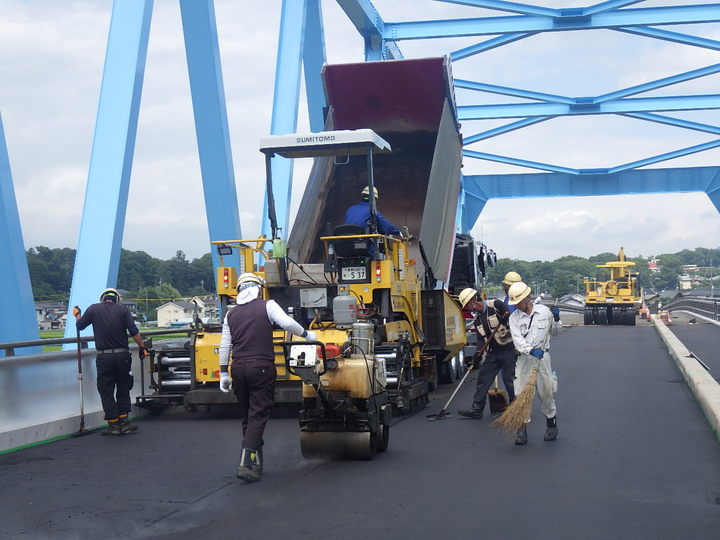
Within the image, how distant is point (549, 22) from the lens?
96.2ft

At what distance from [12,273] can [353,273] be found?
4263mm

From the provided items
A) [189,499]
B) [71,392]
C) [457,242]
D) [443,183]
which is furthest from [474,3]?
[189,499]

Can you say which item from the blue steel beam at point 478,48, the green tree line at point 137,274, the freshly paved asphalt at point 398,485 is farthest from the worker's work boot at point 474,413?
the blue steel beam at point 478,48

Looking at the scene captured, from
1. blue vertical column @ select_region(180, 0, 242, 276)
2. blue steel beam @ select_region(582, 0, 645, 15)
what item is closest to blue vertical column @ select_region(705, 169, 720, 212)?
blue steel beam @ select_region(582, 0, 645, 15)

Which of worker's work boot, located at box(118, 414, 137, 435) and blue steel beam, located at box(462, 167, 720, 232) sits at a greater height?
blue steel beam, located at box(462, 167, 720, 232)

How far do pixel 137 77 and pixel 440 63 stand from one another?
501 cm

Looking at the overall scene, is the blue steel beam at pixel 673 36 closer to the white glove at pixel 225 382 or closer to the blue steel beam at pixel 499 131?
the blue steel beam at pixel 499 131

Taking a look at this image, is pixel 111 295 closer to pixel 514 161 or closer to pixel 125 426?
pixel 125 426

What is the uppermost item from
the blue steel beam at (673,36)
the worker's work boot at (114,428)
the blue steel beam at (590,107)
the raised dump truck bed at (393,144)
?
the blue steel beam at (673,36)

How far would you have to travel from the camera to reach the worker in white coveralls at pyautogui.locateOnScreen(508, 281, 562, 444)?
930 cm

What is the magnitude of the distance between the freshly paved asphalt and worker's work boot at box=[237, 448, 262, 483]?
0.40ft

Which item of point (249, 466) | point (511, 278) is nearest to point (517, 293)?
point (511, 278)

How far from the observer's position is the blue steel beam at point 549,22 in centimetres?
2756

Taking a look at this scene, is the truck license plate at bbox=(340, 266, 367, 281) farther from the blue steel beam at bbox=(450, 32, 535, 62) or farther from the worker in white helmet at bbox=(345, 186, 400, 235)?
the blue steel beam at bbox=(450, 32, 535, 62)
